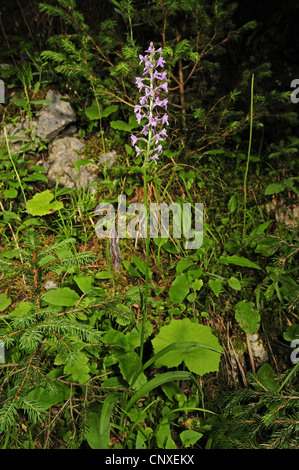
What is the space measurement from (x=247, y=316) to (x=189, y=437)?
936 mm

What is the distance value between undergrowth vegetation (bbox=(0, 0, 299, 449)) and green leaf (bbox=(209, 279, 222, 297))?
11 millimetres

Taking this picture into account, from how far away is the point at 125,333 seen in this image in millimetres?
2434

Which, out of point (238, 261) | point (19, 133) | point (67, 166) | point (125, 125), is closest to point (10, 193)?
point (67, 166)

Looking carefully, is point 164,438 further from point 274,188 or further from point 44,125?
point 44,125

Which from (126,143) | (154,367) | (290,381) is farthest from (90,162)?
(290,381)

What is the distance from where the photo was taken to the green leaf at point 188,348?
223 cm

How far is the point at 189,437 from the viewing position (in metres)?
2.13

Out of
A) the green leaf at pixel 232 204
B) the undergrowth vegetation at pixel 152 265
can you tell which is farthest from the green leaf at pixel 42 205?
the green leaf at pixel 232 204

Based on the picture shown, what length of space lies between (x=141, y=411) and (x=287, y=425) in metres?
0.84

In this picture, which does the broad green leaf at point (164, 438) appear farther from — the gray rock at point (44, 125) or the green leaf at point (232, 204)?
the gray rock at point (44, 125)

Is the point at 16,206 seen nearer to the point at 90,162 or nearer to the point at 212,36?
the point at 90,162

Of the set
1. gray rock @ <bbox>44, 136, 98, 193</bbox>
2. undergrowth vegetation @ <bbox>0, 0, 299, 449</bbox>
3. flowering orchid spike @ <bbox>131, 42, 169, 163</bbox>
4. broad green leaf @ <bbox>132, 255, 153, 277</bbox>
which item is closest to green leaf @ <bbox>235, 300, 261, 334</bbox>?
undergrowth vegetation @ <bbox>0, 0, 299, 449</bbox>

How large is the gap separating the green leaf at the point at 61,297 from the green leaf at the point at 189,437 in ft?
3.48

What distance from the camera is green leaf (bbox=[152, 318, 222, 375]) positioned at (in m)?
2.23
